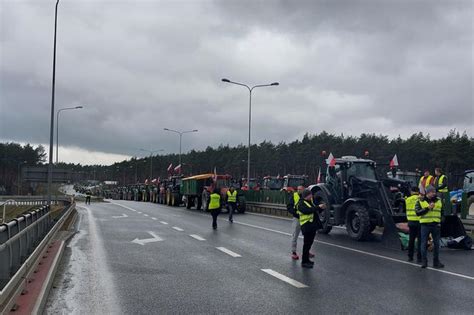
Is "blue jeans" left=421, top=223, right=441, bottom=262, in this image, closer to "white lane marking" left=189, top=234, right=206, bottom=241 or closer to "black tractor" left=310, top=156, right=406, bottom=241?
"black tractor" left=310, top=156, right=406, bottom=241

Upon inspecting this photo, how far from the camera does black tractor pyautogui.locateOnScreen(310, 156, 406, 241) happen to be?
14844 mm

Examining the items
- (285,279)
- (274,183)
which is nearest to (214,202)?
(285,279)

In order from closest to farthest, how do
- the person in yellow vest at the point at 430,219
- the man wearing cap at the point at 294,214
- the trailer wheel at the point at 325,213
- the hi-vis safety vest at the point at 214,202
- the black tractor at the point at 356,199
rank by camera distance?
the person in yellow vest at the point at 430,219 < the man wearing cap at the point at 294,214 < the black tractor at the point at 356,199 < the trailer wheel at the point at 325,213 < the hi-vis safety vest at the point at 214,202

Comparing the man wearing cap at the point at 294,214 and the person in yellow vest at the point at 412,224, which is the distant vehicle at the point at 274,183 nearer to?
the person in yellow vest at the point at 412,224

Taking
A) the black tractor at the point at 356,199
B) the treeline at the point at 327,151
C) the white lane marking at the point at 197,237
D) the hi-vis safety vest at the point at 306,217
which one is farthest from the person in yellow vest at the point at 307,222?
the treeline at the point at 327,151

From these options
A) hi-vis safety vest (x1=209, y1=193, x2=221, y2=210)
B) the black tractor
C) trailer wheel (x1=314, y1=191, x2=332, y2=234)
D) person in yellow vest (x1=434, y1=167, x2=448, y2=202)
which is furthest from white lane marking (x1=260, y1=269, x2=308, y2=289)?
hi-vis safety vest (x1=209, y1=193, x2=221, y2=210)

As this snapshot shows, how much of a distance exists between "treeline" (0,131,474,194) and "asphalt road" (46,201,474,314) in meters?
23.6

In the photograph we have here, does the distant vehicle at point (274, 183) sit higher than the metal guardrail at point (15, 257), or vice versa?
the distant vehicle at point (274, 183)

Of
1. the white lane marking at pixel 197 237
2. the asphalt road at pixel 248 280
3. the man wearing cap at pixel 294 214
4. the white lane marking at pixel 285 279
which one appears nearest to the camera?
the asphalt road at pixel 248 280

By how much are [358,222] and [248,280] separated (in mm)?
7503

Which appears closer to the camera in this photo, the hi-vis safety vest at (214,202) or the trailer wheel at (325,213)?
the trailer wheel at (325,213)

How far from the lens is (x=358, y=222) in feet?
50.5

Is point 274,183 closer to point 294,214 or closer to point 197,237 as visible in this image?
point 197,237

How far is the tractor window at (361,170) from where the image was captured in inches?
648
